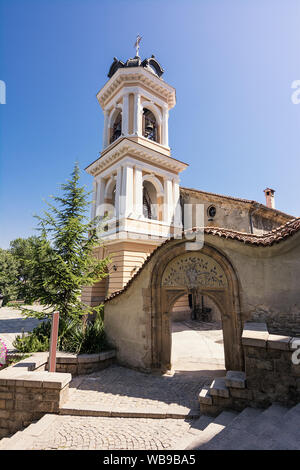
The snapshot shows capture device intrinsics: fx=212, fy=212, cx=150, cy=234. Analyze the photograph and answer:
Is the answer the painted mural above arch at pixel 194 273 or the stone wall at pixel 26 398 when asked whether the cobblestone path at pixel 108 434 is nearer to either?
the stone wall at pixel 26 398

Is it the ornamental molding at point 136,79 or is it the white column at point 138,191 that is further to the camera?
the ornamental molding at point 136,79

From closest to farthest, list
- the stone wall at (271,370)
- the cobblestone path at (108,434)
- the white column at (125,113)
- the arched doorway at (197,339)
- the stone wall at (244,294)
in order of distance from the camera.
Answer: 1. the cobblestone path at (108,434)
2. the stone wall at (271,370)
3. the stone wall at (244,294)
4. the arched doorway at (197,339)
5. the white column at (125,113)

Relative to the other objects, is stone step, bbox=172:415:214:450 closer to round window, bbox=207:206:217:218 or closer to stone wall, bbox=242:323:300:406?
stone wall, bbox=242:323:300:406

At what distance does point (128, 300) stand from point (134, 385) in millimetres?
2370

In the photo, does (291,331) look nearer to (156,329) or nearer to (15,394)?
(156,329)

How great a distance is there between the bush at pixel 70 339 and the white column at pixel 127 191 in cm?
631

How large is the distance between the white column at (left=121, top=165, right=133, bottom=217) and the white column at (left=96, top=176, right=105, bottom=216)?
A: 9.63 feet

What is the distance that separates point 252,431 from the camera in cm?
303

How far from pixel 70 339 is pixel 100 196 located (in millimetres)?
10041

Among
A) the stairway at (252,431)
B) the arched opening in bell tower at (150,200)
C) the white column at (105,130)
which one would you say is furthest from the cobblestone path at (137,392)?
the white column at (105,130)

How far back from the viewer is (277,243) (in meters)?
4.90

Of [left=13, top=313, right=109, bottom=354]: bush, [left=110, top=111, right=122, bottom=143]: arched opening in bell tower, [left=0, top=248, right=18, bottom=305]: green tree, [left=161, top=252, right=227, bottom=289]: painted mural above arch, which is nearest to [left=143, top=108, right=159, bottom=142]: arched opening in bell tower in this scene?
[left=110, top=111, right=122, bottom=143]: arched opening in bell tower

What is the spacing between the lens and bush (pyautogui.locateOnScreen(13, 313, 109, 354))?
6660 millimetres

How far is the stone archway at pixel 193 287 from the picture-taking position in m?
5.43
